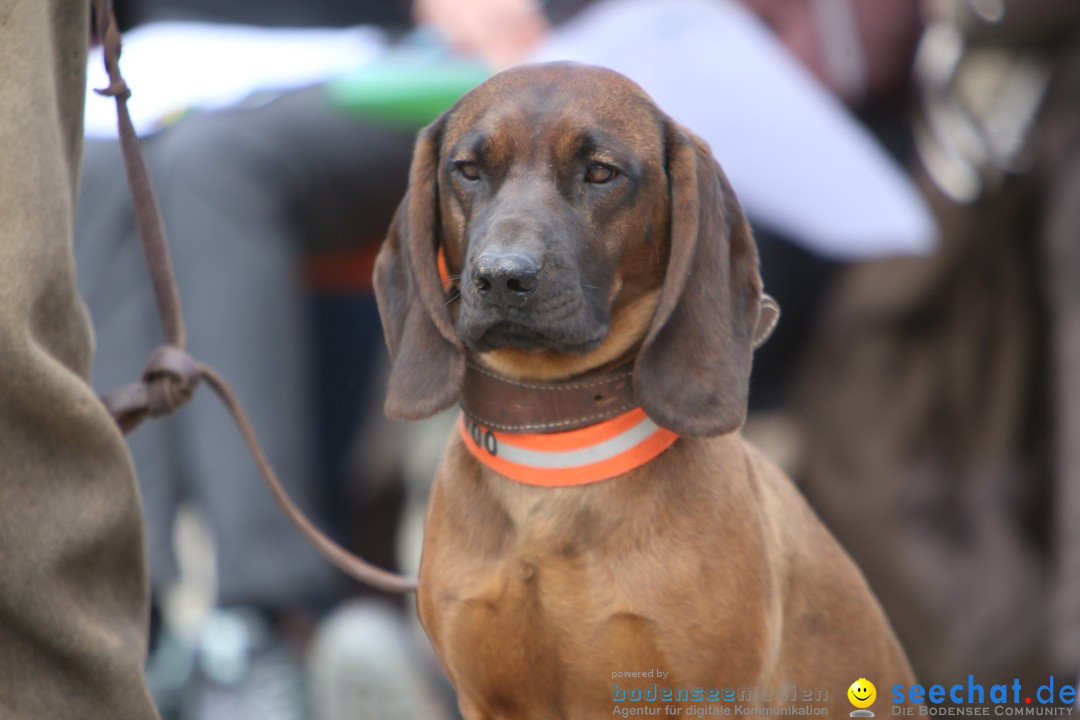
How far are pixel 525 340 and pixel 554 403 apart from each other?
0.12 m

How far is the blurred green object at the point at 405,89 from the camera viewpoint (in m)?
4.69

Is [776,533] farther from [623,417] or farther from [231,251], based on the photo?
[231,251]

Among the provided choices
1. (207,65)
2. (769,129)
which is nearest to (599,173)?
(769,129)

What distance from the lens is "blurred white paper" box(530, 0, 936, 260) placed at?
14.5ft

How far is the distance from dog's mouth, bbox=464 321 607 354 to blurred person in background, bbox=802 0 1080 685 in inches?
99.9

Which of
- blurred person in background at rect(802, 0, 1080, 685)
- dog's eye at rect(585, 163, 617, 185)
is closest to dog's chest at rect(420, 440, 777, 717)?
dog's eye at rect(585, 163, 617, 185)

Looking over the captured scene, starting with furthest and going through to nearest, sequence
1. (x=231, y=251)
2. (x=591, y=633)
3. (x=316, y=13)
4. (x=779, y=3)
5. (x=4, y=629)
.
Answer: (x=316, y=13) < (x=779, y=3) < (x=231, y=251) < (x=4, y=629) < (x=591, y=633)

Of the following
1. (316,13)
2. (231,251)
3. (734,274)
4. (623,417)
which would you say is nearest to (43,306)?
(623,417)

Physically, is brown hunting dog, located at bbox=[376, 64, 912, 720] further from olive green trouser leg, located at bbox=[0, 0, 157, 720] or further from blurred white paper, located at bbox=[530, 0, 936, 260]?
blurred white paper, located at bbox=[530, 0, 936, 260]

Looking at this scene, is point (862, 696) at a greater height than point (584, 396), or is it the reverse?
point (584, 396)

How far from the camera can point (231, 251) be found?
4.52 m

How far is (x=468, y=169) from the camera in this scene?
8.46 feet

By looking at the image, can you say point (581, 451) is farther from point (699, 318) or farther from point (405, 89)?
point (405, 89)

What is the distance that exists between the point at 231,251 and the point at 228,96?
0.67 metres
